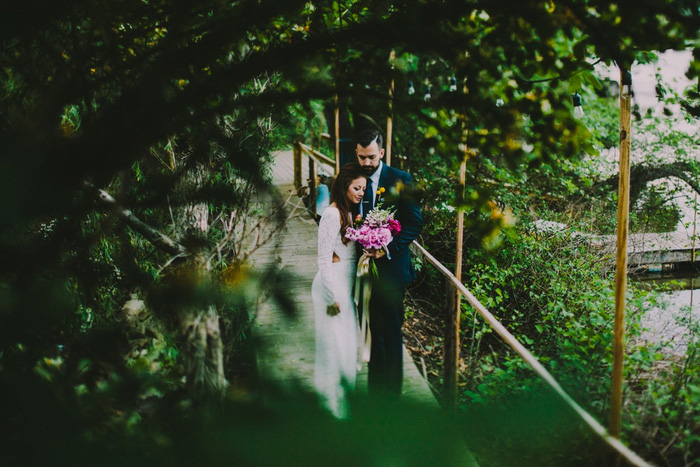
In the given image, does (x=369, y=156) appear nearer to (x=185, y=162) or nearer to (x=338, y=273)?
(x=338, y=273)

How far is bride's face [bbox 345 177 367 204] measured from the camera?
12.4ft

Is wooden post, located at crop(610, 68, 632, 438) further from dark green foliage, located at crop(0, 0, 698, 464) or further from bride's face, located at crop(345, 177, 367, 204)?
bride's face, located at crop(345, 177, 367, 204)

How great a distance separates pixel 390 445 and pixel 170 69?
1106mm

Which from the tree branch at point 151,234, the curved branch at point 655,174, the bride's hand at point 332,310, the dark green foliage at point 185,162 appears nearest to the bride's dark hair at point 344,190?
the bride's hand at point 332,310

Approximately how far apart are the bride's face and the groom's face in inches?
6.4

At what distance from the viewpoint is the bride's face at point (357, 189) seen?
3766 millimetres

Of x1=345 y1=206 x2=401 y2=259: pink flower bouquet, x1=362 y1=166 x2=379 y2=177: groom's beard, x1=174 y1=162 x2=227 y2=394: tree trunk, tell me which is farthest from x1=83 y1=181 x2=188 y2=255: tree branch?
x1=362 y1=166 x2=379 y2=177: groom's beard

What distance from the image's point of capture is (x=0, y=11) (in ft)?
4.74

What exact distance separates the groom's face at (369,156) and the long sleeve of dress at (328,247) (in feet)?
1.27

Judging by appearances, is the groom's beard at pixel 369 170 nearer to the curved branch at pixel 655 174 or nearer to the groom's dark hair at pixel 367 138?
the groom's dark hair at pixel 367 138

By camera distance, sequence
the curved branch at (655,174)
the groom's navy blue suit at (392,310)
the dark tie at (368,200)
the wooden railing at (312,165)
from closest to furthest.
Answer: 1. the groom's navy blue suit at (392,310)
2. the dark tie at (368,200)
3. the wooden railing at (312,165)
4. the curved branch at (655,174)

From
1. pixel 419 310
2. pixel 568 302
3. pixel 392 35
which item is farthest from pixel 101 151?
pixel 419 310

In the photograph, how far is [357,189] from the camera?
3.78 m

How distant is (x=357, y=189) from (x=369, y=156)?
274 mm
